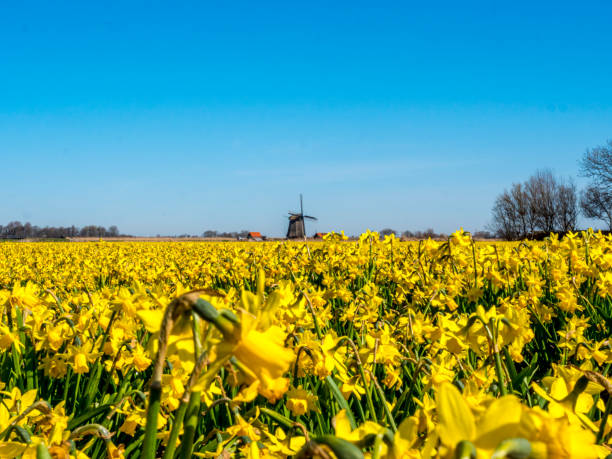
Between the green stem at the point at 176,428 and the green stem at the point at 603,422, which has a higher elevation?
the green stem at the point at 176,428

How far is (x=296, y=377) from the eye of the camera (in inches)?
76.8

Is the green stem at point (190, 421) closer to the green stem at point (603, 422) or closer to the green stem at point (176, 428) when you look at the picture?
the green stem at point (176, 428)

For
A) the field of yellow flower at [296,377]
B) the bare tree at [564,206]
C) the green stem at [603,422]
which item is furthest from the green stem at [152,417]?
the bare tree at [564,206]

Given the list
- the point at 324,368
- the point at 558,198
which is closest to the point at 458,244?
the point at 324,368

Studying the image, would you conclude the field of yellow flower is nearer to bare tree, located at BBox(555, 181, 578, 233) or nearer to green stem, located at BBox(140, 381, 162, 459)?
green stem, located at BBox(140, 381, 162, 459)

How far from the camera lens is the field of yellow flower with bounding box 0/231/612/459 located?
616 millimetres

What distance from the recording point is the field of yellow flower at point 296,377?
0.62 meters

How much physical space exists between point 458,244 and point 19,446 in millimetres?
3509

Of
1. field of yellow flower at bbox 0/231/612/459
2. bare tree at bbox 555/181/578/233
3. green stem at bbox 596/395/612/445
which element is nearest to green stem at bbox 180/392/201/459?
field of yellow flower at bbox 0/231/612/459

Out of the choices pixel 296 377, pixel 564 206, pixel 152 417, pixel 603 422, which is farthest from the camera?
pixel 564 206

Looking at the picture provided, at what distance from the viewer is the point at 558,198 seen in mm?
52656

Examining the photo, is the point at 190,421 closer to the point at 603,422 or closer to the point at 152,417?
the point at 152,417

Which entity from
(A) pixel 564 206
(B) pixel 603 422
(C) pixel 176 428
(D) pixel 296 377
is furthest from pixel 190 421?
(A) pixel 564 206

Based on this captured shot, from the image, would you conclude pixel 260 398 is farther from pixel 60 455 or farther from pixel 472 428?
pixel 472 428
